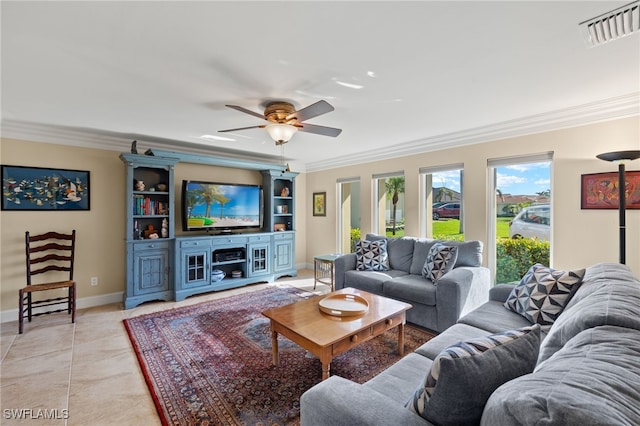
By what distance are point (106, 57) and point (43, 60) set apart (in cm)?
47

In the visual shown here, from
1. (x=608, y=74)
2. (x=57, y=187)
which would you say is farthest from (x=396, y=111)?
(x=57, y=187)

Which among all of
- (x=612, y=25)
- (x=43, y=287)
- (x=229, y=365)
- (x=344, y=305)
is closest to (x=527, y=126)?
(x=612, y=25)

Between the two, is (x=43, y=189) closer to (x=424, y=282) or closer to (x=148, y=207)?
(x=148, y=207)

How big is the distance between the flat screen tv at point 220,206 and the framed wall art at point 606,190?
460cm

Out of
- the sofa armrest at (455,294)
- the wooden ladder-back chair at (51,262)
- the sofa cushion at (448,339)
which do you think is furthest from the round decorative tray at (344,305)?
the wooden ladder-back chair at (51,262)

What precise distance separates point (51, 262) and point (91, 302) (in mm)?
731

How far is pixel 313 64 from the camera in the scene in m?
2.04

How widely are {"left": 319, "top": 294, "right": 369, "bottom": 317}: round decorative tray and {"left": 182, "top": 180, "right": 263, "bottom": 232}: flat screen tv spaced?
9.24ft

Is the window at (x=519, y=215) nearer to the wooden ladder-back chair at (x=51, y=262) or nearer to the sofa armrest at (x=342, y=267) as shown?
the sofa armrest at (x=342, y=267)

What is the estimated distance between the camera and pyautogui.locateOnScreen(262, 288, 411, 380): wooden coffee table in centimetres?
195

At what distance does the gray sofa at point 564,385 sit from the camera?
64 centimetres

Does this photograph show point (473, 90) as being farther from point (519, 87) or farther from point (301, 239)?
Result: point (301, 239)

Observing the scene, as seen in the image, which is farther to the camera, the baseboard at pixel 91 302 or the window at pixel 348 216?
the window at pixel 348 216

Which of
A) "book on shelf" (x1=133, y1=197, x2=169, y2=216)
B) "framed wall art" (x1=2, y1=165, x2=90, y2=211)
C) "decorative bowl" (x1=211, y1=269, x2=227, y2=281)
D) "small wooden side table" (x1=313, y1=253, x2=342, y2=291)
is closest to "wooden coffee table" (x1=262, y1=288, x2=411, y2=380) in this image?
"small wooden side table" (x1=313, y1=253, x2=342, y2=291)
